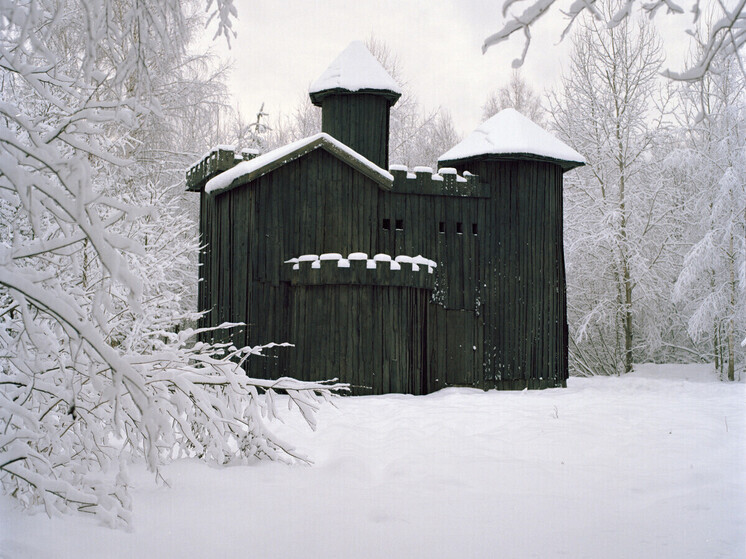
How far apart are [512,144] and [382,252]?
3.92 meters

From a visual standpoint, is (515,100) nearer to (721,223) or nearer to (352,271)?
(721,223)

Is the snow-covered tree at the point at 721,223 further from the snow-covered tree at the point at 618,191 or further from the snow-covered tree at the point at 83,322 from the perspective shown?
the snow-covered tree at the point at 83,322

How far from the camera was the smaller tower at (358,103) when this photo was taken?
1536cm

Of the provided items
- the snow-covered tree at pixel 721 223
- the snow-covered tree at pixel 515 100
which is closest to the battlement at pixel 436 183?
the snow-covered tree at pixel 721 223

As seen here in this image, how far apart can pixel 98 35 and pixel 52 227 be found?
454cm

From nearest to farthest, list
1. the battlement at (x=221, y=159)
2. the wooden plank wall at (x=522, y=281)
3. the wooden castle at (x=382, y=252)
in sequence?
1. the wooden castle at (x=382, y=252)
2. the battlement at (x=221, y=159)
3. the wooden plank wall at (x=522, y=281)

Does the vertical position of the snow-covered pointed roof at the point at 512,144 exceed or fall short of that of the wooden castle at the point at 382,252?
it exceeds it

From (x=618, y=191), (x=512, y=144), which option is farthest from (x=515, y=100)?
(x=512, y=144)

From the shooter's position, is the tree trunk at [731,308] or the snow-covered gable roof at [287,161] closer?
the snow-covered gable roof at [287,161]

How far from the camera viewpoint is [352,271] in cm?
1238

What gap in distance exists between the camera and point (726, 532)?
4262 mm

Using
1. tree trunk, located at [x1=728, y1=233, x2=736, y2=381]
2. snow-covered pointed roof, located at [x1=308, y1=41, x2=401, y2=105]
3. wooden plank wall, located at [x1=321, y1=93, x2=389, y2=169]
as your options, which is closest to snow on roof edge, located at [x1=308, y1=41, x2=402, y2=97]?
snow-covered pointed roof, located at [x1=308, y1=41, x2=401, y2=105]

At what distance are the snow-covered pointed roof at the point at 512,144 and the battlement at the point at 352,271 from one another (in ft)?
12.7

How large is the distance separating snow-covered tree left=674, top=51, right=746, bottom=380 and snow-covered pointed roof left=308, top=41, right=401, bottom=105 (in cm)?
783
